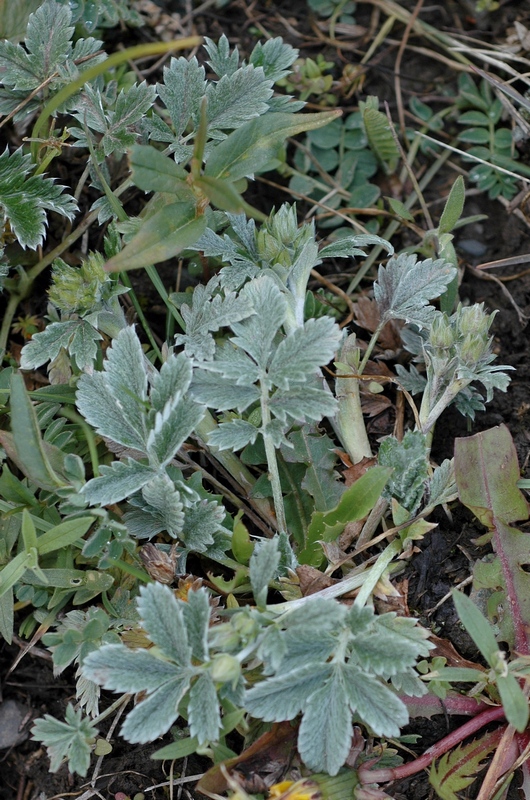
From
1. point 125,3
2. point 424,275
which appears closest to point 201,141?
point 424,275

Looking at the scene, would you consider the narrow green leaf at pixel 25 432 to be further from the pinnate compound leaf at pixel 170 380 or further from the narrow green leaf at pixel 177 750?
the narrow green leaf at pixel 177 750

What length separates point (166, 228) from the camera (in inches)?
69.4

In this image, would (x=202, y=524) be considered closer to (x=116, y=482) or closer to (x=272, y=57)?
(x=116, y=482)

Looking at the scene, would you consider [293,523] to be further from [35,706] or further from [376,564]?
[35,706]

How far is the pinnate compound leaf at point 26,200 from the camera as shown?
2.09 m

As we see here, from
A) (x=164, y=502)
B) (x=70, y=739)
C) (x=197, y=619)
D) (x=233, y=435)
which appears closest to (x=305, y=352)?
(x=233, y=435)

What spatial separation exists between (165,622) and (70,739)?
392 millimetres

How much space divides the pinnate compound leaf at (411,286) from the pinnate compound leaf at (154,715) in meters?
1.16

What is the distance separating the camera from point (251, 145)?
6.24ft

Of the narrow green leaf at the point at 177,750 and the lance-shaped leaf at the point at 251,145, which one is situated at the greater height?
the lance-shaped leaf at the point at 251,145

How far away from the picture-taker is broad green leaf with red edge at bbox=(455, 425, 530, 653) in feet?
6.31

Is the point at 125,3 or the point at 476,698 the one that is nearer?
the point at 476,698

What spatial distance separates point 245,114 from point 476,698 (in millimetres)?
1714

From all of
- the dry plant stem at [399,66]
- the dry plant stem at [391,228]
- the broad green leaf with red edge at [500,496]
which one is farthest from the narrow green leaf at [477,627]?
the dry plant stem at [399,66]
